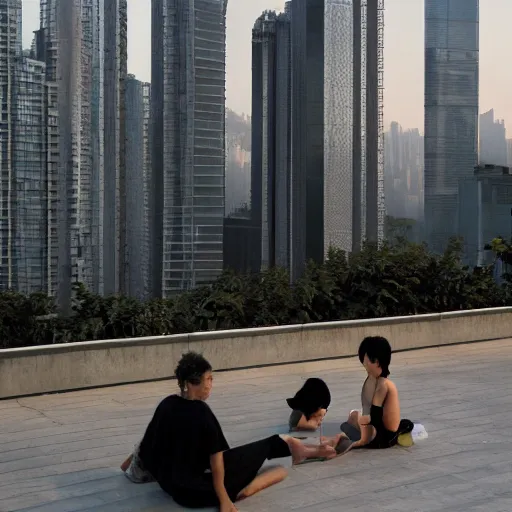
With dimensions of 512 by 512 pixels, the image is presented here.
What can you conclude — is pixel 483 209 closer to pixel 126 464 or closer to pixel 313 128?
pixel 313 128

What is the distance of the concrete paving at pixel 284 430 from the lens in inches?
213

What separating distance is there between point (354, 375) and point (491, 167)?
791cm

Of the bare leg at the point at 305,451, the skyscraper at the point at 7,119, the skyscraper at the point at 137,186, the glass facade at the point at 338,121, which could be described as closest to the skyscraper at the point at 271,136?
the glass facade at the point at 338,121

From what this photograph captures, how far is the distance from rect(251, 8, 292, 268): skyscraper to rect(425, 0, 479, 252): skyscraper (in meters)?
3.50

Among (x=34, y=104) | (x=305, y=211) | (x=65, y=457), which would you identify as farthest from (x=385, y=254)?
Result: (x=65, y=457)

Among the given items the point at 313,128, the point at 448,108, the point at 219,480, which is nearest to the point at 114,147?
the point at 313,128

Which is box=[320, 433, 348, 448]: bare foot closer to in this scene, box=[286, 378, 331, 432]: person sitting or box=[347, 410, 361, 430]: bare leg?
box=[347, 410, 361, 430]: bare leg

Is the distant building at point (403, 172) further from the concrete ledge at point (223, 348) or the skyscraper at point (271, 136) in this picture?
the concrete ledge at point (223, 348)

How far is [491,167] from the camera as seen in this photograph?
53.8 feet

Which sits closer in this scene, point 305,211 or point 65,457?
point 65,457

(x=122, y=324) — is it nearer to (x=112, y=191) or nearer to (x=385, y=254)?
(x=112, y=191)

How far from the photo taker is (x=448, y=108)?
15.6 meters

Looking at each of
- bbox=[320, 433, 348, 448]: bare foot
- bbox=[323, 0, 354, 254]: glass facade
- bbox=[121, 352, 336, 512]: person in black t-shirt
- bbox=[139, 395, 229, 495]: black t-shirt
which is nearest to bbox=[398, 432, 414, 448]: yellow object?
bbox=[320, 433, 348, 448]: bare foot

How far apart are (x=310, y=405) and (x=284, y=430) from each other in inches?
20.6
